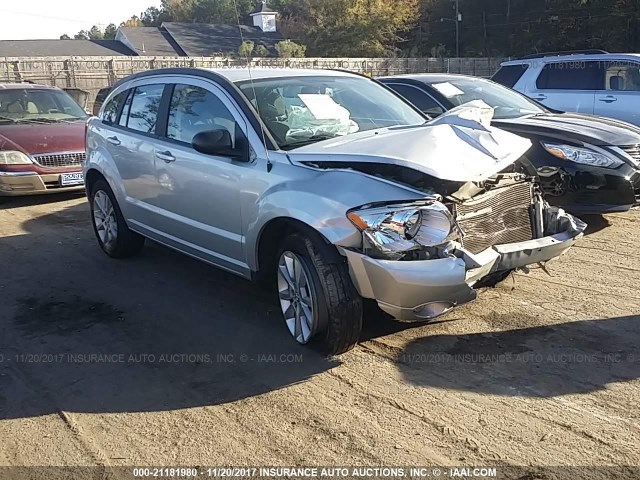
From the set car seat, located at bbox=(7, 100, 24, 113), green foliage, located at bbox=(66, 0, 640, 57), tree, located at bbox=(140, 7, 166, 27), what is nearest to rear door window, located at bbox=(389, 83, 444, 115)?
car seat, located at bbox=(7, 100, 24, 113)

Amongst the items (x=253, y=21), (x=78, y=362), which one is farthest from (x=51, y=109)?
(x=253, y=21)

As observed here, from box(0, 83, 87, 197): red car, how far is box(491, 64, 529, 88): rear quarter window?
707 cm

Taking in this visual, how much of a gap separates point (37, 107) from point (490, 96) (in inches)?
295

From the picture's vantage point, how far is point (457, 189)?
3.88 m

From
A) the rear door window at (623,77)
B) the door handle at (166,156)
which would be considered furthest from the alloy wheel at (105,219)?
the rear door window at (623,77)

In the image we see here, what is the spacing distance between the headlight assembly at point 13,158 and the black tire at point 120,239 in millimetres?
3287

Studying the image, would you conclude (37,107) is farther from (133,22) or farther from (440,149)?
(133,22)

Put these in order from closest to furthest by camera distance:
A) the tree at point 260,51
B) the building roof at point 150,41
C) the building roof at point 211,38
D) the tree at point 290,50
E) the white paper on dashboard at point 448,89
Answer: the white paper on dashboard at point 448,89 < the tree at point 290,50 < the tree at point 260,51 < the building roof at point 150,41 < the building roof at point 211,38

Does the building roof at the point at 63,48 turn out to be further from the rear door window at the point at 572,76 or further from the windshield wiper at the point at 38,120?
the rear door window at the point at 572,76

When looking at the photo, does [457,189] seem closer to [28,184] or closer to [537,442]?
[537,442]

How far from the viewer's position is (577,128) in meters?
6.84

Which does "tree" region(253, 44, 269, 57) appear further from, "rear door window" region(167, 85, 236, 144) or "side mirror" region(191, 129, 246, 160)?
"side mirror" region(191, 129, 246, 160)

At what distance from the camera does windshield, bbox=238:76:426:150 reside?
462cm

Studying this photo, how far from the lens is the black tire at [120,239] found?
6336 millimetres
